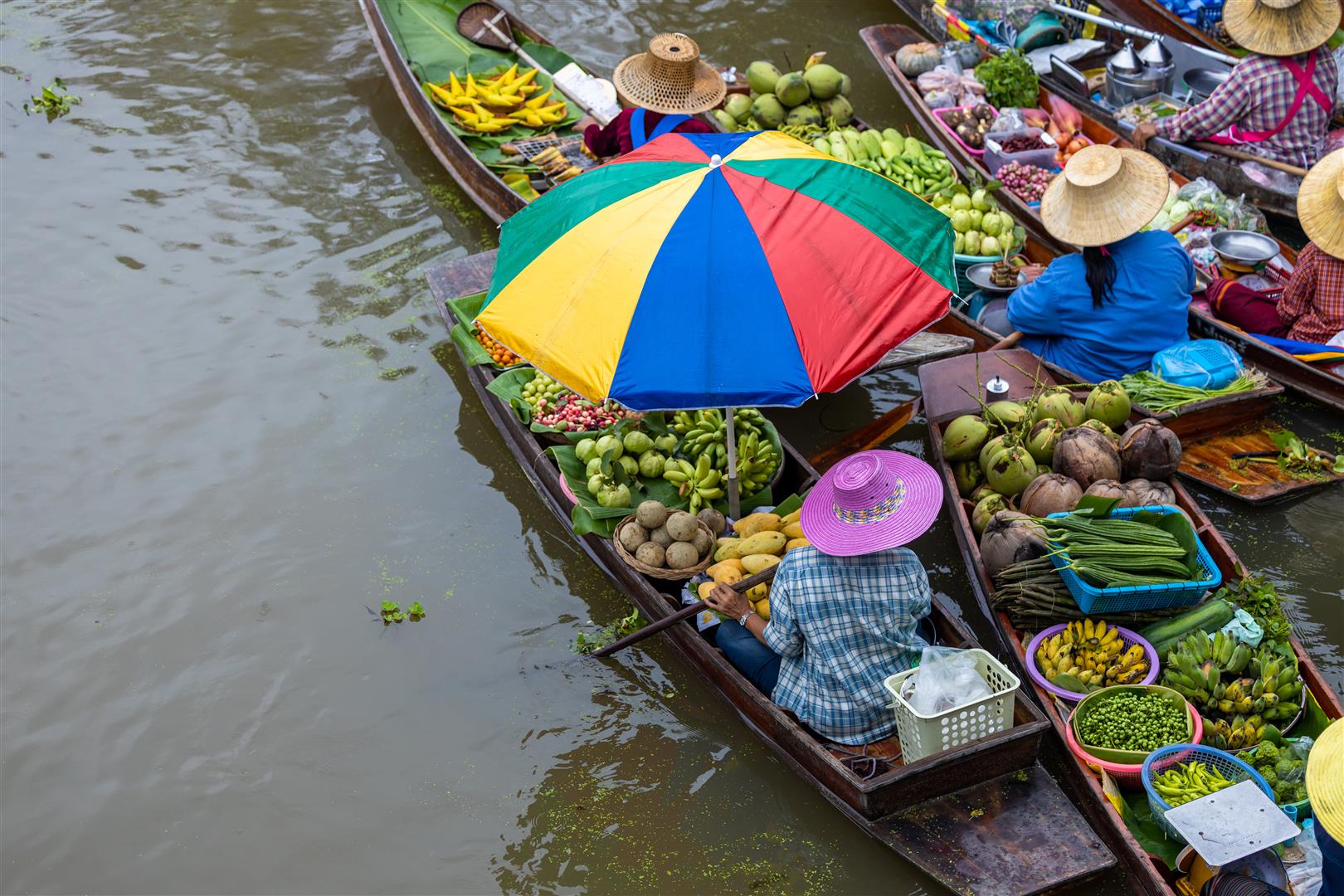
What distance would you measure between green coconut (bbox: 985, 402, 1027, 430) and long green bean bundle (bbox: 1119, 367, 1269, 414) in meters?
0.59

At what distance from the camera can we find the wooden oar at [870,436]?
19.1 ft

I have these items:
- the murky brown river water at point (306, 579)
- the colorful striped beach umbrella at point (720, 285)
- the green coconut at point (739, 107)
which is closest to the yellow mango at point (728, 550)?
the murky brown river water at point (306, 579)

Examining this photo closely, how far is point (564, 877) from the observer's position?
4160mm

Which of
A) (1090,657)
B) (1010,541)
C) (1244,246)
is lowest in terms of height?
(1090,657)

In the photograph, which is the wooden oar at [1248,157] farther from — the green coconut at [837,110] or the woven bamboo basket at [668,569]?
the woven bamboo basket at [668,569]

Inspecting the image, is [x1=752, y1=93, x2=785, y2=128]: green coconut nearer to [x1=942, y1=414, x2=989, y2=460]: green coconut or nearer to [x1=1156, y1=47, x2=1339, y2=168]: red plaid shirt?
→ [x1=1156, y1=47, x2=1339, y2=168]: red plaid shirt

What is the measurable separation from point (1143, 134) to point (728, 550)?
471 centimetres

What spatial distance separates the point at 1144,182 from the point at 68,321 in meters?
6.72

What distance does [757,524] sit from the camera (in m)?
4.79

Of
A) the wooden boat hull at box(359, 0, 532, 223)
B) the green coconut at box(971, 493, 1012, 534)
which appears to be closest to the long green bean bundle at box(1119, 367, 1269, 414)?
the green coconut at box(971, 493, 1012, 534)

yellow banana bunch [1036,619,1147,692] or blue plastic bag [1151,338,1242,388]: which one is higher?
blue plastic bag [1151,338,1242,388]

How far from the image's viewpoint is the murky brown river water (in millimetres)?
4316

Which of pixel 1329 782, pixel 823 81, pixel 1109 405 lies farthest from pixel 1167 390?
pixel 823 81

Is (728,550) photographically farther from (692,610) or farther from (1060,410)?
(1060,410)
